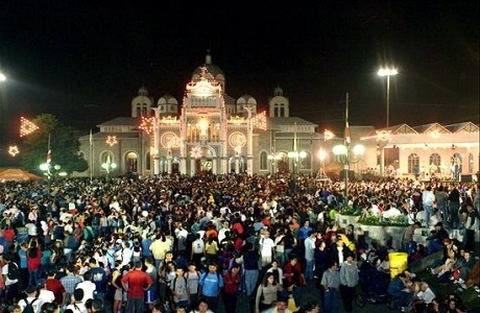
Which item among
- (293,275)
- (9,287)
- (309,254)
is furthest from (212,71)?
(293,275)

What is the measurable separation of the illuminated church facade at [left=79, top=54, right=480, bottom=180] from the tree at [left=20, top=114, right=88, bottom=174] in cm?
200

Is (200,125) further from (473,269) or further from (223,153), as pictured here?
(473,269)

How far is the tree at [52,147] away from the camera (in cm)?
5172

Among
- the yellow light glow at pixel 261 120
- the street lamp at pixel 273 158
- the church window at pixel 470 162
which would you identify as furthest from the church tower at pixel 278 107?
the church window at pixel 470 162

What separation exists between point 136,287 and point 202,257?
121 inches

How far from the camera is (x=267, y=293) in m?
8.93

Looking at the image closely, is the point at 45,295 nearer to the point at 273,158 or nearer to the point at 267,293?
the point at 267,293

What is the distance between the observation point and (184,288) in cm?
938

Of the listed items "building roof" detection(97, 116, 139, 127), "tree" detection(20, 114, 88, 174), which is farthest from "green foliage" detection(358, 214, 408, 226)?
"building roof" detection(97, 116, 139, 127)

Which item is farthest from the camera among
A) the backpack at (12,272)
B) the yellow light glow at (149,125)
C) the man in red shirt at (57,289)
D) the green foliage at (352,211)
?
the yellow light glow at (149,125)

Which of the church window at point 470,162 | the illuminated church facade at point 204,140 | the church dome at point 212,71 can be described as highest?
the church dome at point 212,71

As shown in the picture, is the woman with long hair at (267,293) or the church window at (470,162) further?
the church window at (470,162)

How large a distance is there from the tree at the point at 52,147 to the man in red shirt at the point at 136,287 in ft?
144

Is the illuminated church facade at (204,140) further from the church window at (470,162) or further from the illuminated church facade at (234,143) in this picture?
the church window at (470,162)
